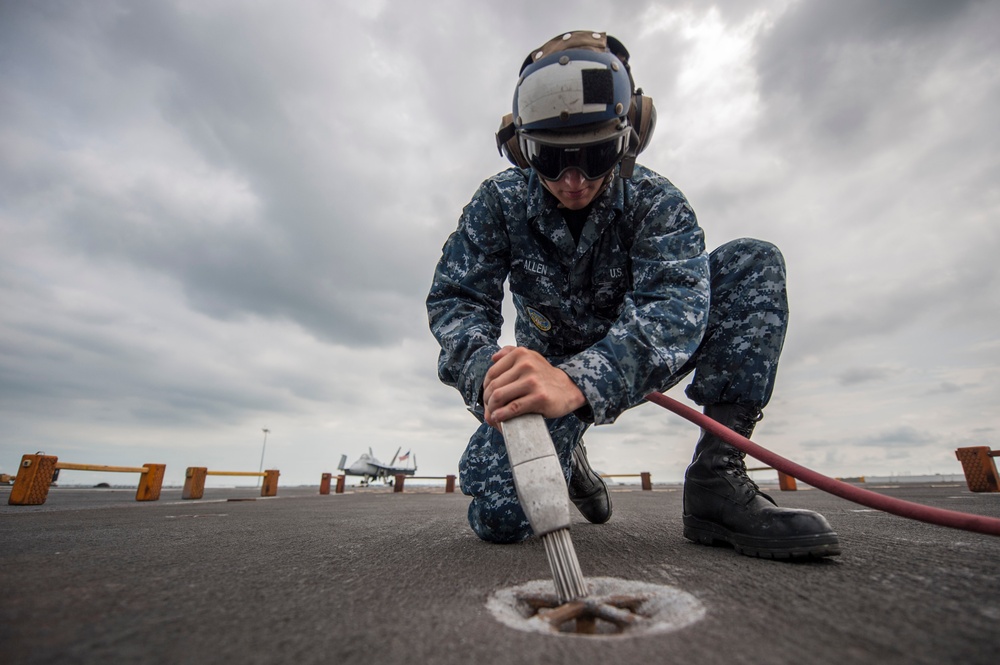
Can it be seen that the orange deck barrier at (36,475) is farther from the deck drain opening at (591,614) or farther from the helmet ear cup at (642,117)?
the helmet ear cup at (642,117)

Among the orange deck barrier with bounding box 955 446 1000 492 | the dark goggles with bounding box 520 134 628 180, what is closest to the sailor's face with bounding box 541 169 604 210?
the dark goggles with bounding box 520 134 628 180

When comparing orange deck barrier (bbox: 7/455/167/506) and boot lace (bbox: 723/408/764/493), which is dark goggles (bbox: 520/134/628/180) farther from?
orange deck barrier (bbox: 7/455/167/506)

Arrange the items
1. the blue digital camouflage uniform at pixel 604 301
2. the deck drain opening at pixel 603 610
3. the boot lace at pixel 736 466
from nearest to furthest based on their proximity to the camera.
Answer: the deck drain opening at pixel 603 610
the blue digital camouflage uniform at pixel 604 301
the boot lace at pixel 736 466

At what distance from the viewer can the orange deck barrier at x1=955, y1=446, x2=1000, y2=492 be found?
6.20 m

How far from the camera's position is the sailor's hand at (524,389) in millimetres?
1142

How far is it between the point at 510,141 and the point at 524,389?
1.30m

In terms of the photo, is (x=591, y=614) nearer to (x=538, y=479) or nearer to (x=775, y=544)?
(x=538, y=479)

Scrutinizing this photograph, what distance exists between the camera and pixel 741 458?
1.74 metres

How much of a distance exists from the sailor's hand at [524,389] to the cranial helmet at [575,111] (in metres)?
0.90

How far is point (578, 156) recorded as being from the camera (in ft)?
5.72

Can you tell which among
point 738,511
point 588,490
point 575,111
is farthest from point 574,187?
point 588,490

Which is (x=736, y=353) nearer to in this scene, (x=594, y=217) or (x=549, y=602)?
(x=594, y=217)

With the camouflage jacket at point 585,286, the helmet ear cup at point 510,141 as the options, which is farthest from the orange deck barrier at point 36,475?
the helmet ear cup at point 510,141

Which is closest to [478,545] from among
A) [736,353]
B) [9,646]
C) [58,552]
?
[736,353]
